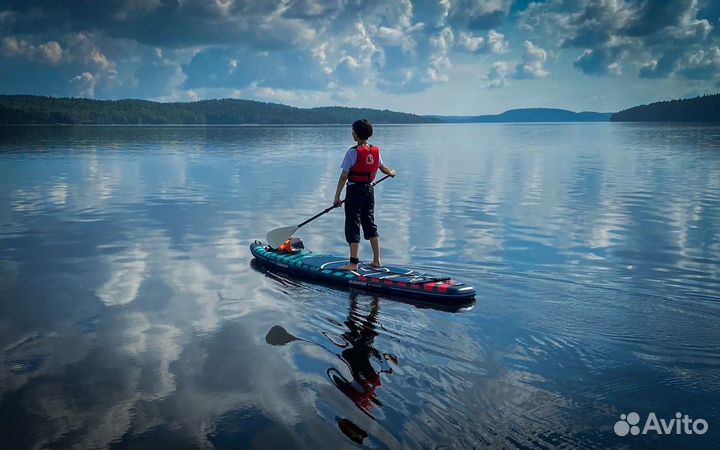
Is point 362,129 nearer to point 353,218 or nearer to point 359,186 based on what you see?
point 359,186

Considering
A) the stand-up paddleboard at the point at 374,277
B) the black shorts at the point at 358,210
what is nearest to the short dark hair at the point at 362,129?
the black shorts at the point at 358,210

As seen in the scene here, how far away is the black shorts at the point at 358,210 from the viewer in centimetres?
1037

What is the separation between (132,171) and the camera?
104 feet

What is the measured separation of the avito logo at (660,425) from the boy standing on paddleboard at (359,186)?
227 inches

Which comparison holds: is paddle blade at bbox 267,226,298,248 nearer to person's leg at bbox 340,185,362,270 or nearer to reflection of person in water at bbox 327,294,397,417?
person's leg at bbox 340,185,362,270

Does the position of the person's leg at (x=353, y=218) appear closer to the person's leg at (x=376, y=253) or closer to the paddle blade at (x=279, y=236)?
the person's leg at (x=376, y=253)

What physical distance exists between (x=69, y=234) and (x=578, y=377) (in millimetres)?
13539

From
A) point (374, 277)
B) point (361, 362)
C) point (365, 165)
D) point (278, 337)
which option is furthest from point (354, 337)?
point (365, 165)

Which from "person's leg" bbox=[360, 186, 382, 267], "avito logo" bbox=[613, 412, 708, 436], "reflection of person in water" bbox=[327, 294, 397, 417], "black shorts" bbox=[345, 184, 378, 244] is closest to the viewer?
"avito logo" bbox=[613, 412, 708, 436]

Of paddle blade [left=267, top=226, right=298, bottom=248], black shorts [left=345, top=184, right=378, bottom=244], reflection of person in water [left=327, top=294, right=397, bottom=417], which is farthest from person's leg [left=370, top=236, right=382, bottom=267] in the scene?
paddle blade [left=267, top=226, right=298, bottom=248]

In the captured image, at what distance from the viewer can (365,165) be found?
33.6 feet

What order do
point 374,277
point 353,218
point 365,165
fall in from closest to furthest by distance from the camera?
point 374,277 → point 365,165 → point 353,218

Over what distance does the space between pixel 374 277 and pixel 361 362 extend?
3.16 metres

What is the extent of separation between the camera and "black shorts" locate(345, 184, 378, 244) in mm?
10367
